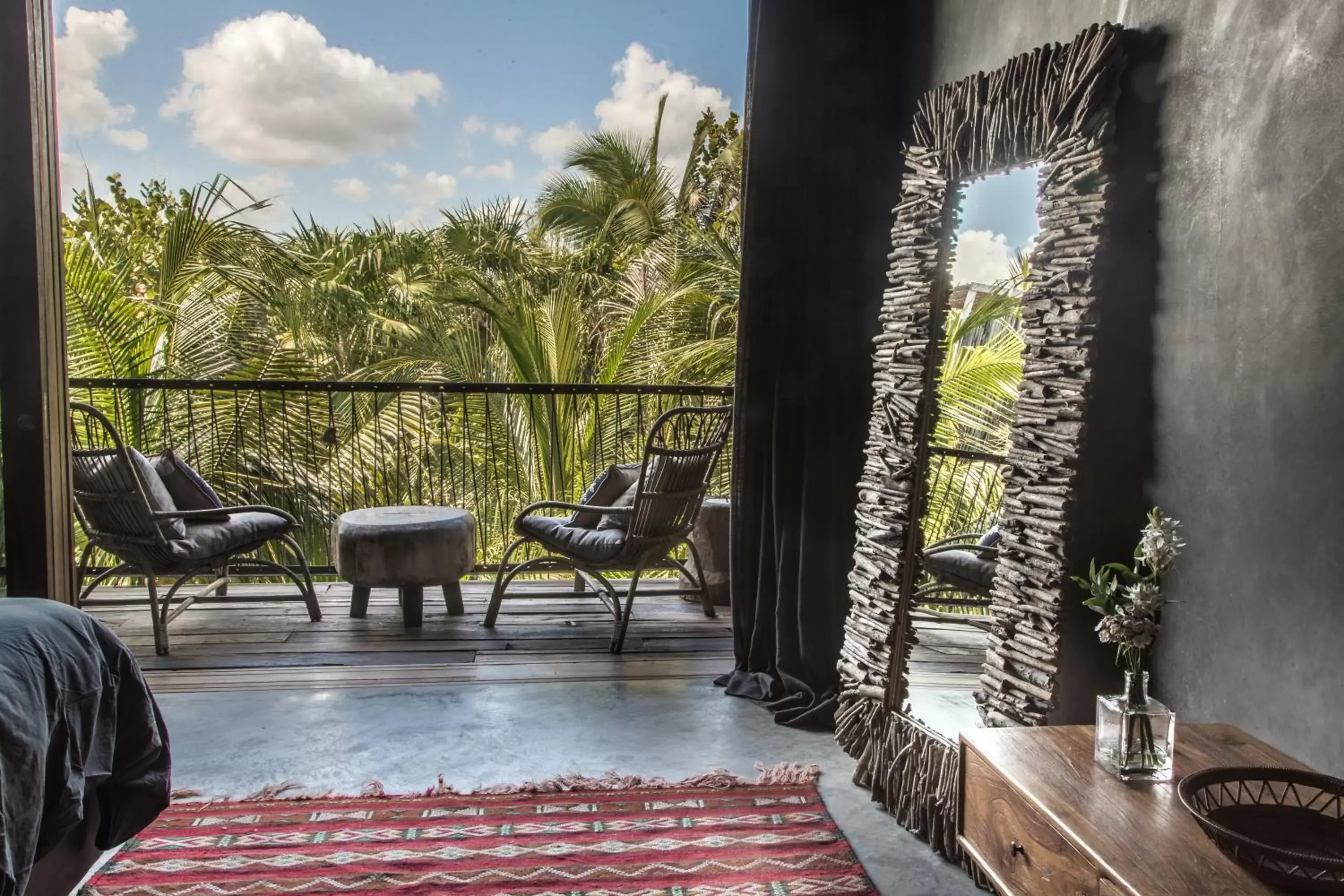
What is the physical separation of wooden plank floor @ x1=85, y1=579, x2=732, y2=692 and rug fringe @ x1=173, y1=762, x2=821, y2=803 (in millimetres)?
839

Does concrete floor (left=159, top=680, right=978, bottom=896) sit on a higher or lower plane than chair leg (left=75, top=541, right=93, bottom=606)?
lower

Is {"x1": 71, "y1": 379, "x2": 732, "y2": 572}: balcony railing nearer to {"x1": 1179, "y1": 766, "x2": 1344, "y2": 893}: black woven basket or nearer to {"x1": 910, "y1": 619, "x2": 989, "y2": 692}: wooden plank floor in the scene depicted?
{"x1": 910, "y1": 619, "x2": 989, "y2": 692}: wooden plank floor

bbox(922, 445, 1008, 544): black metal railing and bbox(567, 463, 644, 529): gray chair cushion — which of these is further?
bbox(567, 463, 644, 529): gray chair cushion

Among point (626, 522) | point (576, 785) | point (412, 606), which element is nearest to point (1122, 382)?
point (576, 785)

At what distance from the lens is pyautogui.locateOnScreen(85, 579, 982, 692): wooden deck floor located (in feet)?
11.3

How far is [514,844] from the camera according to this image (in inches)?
88.3

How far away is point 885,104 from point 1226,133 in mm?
1420

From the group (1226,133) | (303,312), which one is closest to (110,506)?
(1226,133)

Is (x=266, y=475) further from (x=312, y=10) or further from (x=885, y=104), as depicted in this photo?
(x=312, y=10)

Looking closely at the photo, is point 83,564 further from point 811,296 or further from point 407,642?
point 811,296

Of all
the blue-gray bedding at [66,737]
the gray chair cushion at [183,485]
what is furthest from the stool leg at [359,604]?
the blue-gray bedding at [66,737]

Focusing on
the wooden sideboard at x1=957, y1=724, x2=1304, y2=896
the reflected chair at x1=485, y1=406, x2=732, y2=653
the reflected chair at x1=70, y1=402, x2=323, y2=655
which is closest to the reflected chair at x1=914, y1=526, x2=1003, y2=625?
the wooden sideboard at x1=957, y1=724, x2=1304, y2=896

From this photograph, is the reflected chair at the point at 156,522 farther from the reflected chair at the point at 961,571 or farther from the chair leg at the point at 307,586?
the reflected chair at the point at 961,571

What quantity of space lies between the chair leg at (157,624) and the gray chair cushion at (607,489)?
5.34 feet
